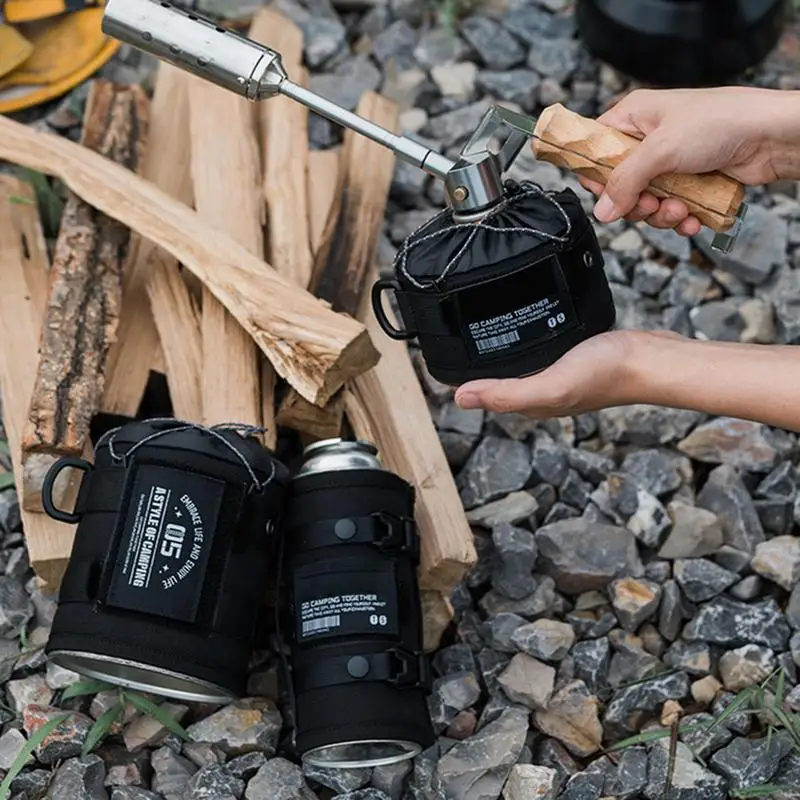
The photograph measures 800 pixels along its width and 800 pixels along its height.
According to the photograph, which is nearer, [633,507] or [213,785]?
[213,785]

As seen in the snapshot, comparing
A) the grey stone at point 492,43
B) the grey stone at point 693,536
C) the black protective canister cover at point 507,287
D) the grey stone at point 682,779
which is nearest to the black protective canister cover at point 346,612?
the black protective canister cover at point 507,287

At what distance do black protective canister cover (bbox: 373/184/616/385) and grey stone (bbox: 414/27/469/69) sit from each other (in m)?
1.69

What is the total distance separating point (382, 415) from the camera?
2768mm

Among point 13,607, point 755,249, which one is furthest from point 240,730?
point 755,249

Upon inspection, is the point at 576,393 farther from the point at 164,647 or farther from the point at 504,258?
the point at 164,647

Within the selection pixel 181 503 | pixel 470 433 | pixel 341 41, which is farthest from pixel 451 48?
pixel 181 503

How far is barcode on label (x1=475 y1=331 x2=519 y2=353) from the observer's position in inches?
86.4

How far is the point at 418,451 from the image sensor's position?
2.74 metres

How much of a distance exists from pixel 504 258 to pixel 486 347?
169 millimetres

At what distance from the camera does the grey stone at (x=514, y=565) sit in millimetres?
2695

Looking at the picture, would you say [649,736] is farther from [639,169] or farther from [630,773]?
[639,169]

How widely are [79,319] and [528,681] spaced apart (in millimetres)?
1212

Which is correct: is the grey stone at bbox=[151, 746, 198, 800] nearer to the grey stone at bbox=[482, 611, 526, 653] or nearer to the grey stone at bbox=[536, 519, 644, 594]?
the grey stone at bbox=[482, 611, 526, 653]

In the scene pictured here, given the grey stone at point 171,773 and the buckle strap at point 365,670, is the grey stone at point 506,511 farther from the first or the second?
the grey stone at point 171,773
